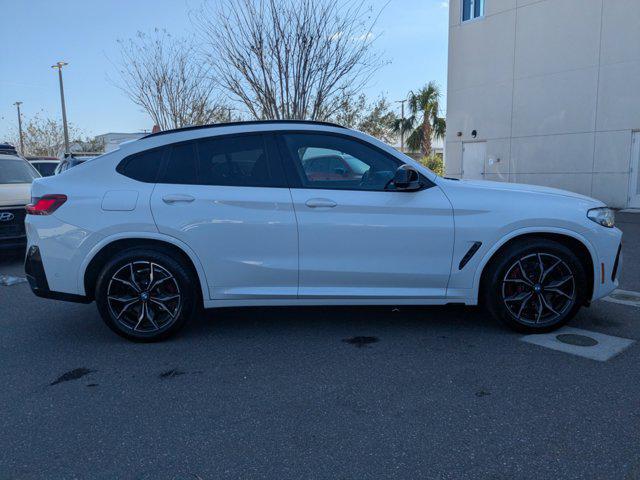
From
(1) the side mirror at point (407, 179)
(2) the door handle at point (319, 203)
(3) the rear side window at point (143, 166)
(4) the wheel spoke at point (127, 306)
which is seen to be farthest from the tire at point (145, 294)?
(1) the side mirror at point (407, 179)

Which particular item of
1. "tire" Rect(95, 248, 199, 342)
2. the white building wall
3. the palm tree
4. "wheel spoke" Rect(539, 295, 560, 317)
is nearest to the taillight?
"tire" Rect(95, 248, 199, 342)

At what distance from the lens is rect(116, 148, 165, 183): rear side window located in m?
4.00

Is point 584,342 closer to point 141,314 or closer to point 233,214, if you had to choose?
point 233,214

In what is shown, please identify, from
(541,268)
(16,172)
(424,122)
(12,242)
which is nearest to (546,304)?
(541,268)

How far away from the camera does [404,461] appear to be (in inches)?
95.3

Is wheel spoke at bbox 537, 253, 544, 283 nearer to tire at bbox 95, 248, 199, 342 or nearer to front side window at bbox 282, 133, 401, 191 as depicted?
front side window at bbox 282, 133, 401, 191

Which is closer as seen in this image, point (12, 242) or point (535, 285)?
point (535, 285)

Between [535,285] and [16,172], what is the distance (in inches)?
329

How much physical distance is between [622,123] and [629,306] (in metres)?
11.4

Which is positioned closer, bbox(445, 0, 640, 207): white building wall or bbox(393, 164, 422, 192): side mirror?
bbox(393, 164, 422, 192): side mirror

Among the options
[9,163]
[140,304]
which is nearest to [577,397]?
[140,304]

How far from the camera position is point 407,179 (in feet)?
12.5

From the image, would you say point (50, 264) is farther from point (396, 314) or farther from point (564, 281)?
point (564, 281)

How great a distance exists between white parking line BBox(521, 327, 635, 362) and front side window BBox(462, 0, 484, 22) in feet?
53.5
